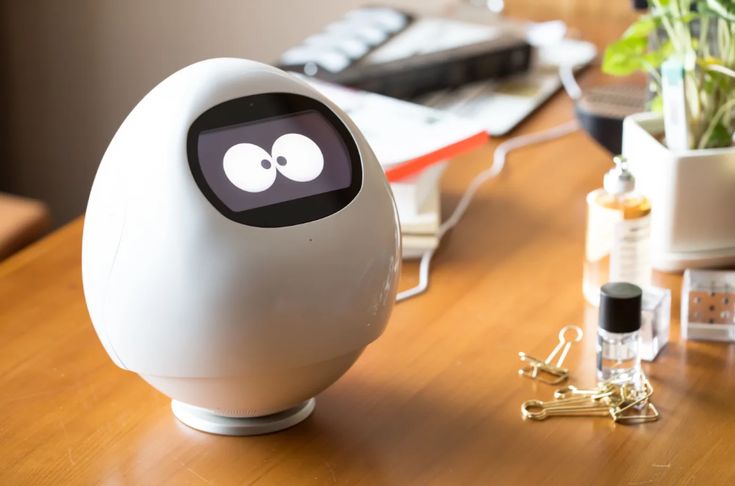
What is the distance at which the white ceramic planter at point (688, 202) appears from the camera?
3.03 ft

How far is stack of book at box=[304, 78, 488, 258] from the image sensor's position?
986 millimetres

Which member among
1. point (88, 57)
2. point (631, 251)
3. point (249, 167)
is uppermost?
point (249, 167)

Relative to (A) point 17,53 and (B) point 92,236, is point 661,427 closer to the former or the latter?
(B) point 92,236

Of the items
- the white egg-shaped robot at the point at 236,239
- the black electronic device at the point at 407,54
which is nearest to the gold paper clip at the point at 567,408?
the white egg-shaped robot at the point at 236,239

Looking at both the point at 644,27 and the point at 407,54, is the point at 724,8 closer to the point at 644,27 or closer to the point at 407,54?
the point at 644,27

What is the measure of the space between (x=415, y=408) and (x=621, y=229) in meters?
0.23

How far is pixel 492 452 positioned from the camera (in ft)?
2.33

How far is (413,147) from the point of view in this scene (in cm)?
103

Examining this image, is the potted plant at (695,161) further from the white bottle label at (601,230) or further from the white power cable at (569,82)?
the white power cable at (569,82)

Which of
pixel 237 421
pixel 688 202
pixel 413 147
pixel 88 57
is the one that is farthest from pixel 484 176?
pixel 88 57

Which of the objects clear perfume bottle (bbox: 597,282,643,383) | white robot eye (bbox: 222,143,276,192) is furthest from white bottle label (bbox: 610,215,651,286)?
white robot eye (bbox: 222,143,276,192)

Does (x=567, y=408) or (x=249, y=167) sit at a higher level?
(x=249, y=167)

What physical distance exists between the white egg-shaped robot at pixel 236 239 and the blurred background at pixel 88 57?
4.84 feet

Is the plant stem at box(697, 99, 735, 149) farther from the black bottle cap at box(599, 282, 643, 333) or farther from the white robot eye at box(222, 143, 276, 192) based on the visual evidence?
the white robot eye at box(222, 143, 276, 192)
